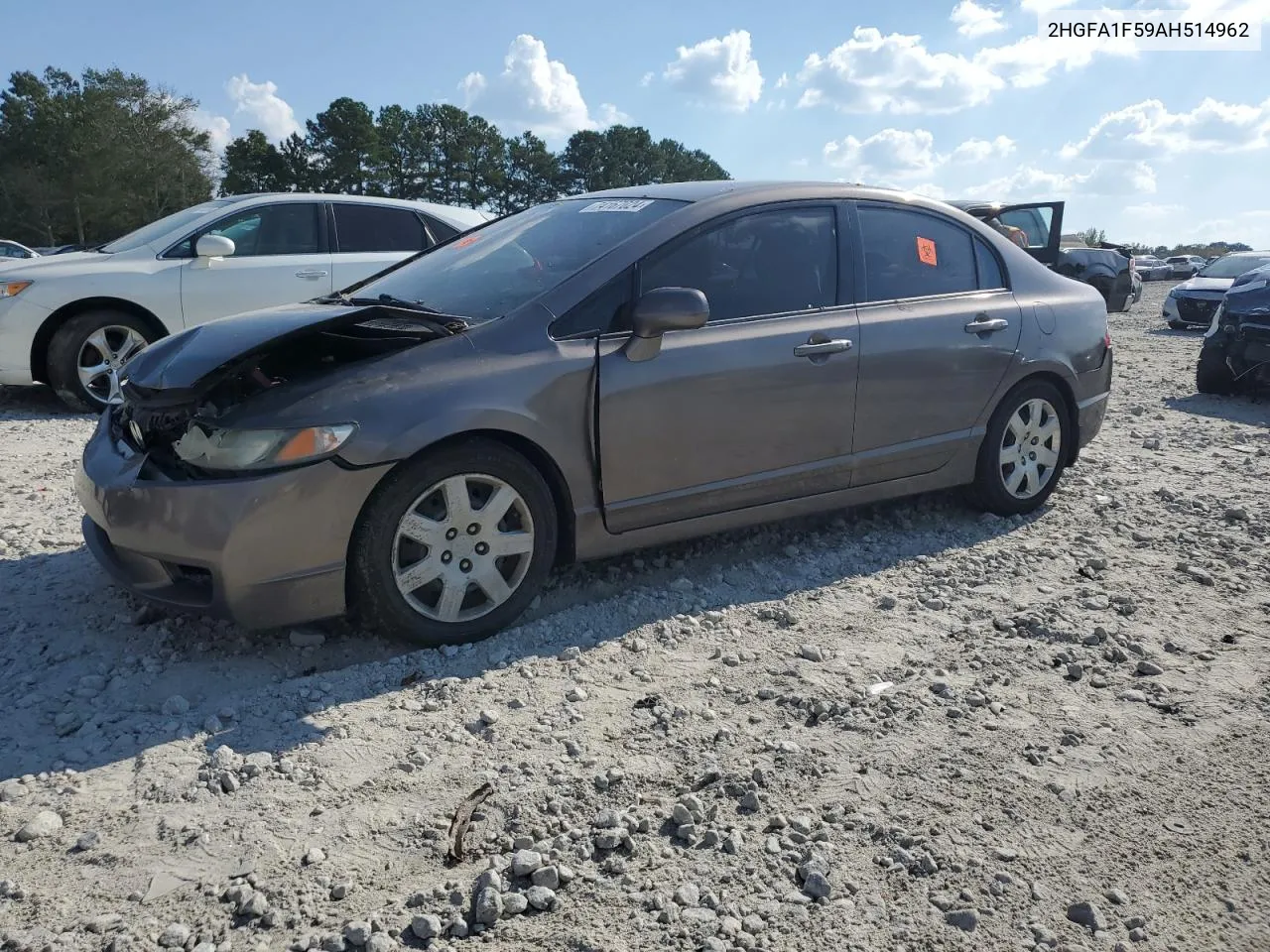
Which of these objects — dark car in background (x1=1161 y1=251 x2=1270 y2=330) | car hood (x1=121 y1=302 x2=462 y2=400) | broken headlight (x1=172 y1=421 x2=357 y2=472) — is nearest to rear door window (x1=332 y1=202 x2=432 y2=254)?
car hood (x1=121 y1=302 x2=462 y2=400)

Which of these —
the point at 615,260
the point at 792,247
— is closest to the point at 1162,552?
the point at 792,247

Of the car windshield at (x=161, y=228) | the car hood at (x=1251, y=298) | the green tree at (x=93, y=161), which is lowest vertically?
the car hood at (x=1251, y=298)

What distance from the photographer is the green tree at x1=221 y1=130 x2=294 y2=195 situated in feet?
213

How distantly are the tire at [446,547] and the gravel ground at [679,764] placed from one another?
0.42 ft

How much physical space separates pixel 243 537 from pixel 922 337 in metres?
3.03

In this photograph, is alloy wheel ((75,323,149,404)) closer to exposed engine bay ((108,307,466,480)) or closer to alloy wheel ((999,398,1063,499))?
exposed engine bay ((108,307,466,480))

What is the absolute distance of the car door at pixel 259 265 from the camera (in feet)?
25.1

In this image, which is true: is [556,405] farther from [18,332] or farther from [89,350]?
[18,332]

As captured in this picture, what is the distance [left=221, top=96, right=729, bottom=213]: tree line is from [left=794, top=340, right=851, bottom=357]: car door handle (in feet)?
143

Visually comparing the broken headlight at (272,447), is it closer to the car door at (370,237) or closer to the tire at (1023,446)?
the tire at (1023,446)

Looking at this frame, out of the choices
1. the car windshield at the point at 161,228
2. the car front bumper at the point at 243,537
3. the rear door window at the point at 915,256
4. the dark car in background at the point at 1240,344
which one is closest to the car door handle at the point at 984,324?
the rear door window at the point at 915,256

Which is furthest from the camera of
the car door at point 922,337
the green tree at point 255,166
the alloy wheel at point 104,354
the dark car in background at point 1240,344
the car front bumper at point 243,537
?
the green tree at point 255,166

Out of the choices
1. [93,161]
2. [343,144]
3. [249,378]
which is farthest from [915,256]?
[343,144]

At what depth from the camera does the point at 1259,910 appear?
2.34m
